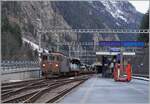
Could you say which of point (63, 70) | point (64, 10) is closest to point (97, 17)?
point (64, 10)

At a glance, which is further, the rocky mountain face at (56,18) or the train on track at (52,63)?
the rocky mountain face at (56,18)

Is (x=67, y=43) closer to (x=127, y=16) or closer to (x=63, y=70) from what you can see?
(x=127, y=16)

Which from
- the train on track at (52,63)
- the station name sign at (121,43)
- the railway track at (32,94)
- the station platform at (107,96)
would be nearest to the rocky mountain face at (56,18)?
the station name sign at (121,43)

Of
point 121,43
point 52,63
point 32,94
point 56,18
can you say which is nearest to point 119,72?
point 52,63

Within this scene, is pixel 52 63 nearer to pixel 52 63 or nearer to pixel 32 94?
pixel 52 63

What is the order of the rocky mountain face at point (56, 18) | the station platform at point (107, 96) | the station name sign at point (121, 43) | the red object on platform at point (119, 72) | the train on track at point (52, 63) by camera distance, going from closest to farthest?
the station platform at point (107, 96) < the red object on platform at point (119, 72) < the train on track at point (52, 63) < the station name sign at point (121, 43) < the rocky mountain face at point (56, 18)

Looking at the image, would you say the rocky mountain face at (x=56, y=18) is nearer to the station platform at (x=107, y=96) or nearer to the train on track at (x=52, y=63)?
the train on track at (x=52, y=63)

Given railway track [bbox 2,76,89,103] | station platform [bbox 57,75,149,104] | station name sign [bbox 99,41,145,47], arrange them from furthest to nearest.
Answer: station name sign [bbox 99,41,145,47] < railway track [bbox 2,76,89,103] < station platform [bbox 57,75,149,104]

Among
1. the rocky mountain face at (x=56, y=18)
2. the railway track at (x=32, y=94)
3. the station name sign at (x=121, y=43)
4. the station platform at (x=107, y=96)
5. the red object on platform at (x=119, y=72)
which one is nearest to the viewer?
the station platform at (x=107, y=96)

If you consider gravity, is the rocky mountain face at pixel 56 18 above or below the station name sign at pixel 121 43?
above

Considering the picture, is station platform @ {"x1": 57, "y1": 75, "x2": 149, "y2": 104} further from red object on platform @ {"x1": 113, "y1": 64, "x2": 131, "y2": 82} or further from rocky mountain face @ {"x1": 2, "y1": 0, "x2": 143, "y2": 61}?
rocky mountain face @ {"x1": 2, "y1": 0, "x2": 143, "y2": 61}

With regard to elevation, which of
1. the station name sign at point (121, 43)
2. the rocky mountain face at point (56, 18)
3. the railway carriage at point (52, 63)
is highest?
the rocky mountain face at point (56, 18)

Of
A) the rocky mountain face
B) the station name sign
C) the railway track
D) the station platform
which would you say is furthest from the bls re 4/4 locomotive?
the rocky mountain face

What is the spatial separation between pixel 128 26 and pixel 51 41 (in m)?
21.3
